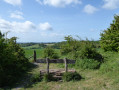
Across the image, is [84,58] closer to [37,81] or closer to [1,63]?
[37,81]

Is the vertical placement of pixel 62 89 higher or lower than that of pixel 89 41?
lower

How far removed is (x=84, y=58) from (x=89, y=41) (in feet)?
7.67

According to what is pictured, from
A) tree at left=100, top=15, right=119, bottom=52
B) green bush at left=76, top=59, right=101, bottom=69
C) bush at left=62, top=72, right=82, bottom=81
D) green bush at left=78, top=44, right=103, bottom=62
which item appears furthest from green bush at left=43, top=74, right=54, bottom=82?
tree at left=100, top=15, right=119, bottom=52

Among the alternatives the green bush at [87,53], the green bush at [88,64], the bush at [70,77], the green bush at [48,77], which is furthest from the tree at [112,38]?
the green bush at [48,77]

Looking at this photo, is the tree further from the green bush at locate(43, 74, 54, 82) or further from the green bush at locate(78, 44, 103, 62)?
the green bush at locate(43, 74, 54, 82)

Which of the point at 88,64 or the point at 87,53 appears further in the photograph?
the point at 87,53

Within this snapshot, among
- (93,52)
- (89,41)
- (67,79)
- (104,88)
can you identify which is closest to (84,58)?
(93,52)

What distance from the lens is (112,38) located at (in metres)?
11.0

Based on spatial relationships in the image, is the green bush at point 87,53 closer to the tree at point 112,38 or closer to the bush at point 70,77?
the tree at point 112,38

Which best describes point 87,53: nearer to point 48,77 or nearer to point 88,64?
point 88,64

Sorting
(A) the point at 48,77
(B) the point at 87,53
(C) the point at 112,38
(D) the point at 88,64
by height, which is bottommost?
(A) the point at 48,77

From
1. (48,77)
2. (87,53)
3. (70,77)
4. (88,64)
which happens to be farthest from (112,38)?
(48,77)

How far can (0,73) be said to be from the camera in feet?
17.6

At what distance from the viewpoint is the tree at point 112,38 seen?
35.3 feet
